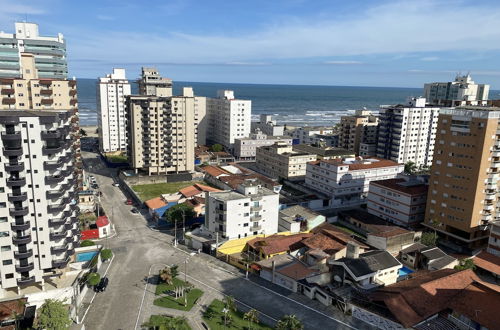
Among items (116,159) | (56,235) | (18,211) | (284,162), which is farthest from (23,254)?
(116,159)

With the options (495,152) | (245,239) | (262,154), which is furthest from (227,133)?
(495,152)

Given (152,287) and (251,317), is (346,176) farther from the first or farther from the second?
(152,287)

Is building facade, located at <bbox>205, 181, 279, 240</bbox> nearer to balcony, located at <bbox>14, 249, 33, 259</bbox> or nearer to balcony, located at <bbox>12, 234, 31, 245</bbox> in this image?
balcony, located at <bbox>14, 249, 33, 259</bbox>

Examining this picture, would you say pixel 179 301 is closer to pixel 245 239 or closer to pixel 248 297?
pixel 248 297

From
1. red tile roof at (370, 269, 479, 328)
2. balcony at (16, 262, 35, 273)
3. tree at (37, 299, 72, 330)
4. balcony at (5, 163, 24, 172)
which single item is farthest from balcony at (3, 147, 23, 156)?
red tile roof at (370, 269, 479, 328)

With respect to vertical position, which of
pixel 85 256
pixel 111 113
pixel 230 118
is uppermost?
pixel 111 113

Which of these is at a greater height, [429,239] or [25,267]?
[25,267]
